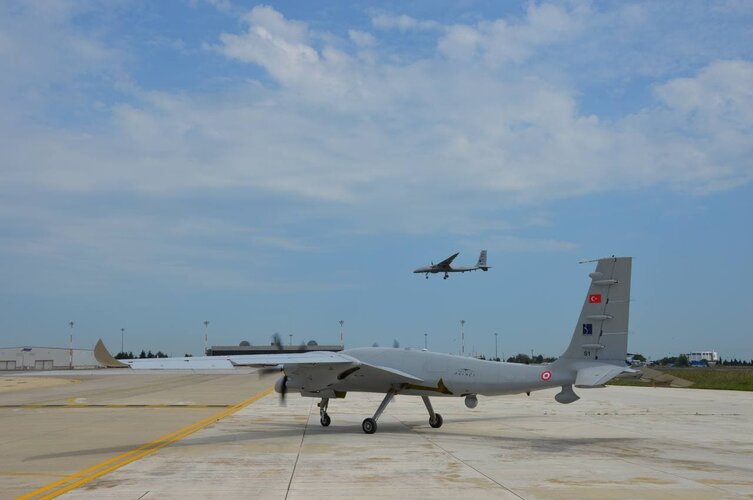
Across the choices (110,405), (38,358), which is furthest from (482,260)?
(38,358)

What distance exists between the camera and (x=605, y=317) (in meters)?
19.4

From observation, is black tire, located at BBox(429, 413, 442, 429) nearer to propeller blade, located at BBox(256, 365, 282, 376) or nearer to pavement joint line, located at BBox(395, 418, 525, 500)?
pavement joint line, located at BBox(395, 418, 525, 500)

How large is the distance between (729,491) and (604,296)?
25.9 ft

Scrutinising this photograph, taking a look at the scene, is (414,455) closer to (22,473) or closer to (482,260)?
(22,473)

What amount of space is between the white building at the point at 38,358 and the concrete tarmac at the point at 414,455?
444 feet

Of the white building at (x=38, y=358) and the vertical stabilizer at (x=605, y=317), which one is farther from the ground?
the vertical stabilizer at (x=605, y=317)

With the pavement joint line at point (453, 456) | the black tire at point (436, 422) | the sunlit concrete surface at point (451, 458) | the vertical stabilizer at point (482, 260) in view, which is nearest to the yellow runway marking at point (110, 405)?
the sunlit concrete surface at point (451, 458)

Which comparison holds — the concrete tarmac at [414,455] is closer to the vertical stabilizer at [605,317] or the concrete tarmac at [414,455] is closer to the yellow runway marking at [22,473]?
the yellow runway marking at [22,473]

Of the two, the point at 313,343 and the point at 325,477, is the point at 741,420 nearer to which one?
the point at 313,343

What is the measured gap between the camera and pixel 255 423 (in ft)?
80.8

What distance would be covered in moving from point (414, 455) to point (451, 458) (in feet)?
3.18

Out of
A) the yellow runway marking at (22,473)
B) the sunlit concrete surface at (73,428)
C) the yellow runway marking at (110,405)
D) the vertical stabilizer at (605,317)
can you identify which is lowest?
the yellow runway marking at (110,405)

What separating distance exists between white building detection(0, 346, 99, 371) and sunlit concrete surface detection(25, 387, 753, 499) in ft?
451

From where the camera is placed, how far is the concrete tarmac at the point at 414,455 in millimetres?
12328
